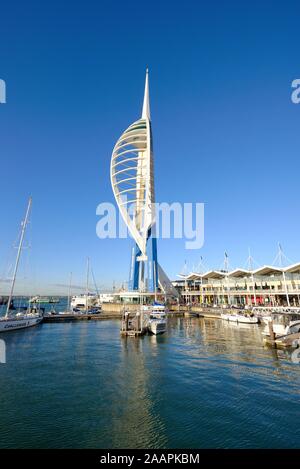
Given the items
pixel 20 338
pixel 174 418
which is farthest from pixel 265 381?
pixel 20 338

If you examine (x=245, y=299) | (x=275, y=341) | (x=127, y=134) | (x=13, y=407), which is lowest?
(x=13, y=407)

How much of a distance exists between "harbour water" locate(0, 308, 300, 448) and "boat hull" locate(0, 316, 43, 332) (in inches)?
509

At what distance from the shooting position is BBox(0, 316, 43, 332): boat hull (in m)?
36.5

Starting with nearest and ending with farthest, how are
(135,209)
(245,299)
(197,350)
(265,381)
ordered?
(265,381)
(197,350)
(135,209)
(245,299)

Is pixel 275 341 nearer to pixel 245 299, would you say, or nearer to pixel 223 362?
pixel 223 362

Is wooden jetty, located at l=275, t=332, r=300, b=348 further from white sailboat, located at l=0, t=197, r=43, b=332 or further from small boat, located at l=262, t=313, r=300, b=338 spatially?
white sailboat, located at l=0, t=197, r=43, b=332

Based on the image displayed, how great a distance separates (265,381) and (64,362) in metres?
14.7

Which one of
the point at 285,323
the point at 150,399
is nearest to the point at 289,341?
the point at 285,323

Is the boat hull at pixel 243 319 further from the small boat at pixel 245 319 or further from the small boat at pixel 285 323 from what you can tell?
the small boat at pixel 285 323

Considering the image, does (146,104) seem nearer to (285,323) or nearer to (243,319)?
(243,319)

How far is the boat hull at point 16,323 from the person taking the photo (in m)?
36.5

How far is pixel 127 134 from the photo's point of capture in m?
71.2

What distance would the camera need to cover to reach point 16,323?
39281 millimetres

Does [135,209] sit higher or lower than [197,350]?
higher
